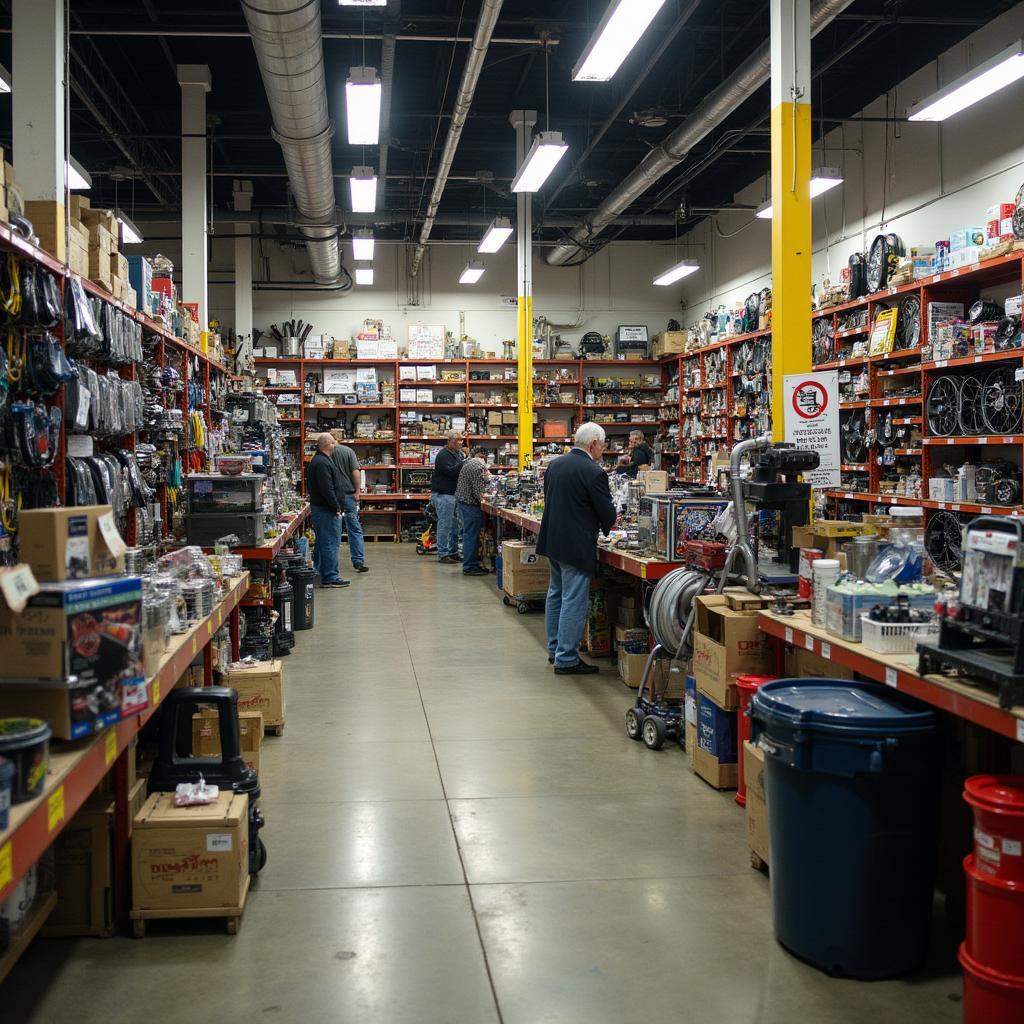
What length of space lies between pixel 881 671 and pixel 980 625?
493 millimetres

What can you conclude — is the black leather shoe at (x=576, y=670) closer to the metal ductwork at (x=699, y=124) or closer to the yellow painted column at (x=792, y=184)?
the yellow painted column at (x=792, y=184)

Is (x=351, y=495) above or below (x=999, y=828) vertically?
above

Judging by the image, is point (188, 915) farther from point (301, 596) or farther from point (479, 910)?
point (301, 596)

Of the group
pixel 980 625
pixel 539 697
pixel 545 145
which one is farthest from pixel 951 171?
pixel 980 625

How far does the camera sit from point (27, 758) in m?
2.05

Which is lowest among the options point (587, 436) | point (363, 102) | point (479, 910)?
point (479, 910)

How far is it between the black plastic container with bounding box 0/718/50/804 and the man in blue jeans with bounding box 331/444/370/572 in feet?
31.8

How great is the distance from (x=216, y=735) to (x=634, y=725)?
2.09m

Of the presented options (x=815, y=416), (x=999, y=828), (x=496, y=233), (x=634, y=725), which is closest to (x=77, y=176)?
(x=496, y=233)

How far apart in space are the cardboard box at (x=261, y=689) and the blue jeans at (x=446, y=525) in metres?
8.06

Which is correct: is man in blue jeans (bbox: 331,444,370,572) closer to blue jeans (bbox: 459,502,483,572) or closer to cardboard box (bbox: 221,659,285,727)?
blue jeans (bbox: 459,502,483,572)

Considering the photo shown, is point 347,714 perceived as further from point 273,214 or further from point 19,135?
point 273,214

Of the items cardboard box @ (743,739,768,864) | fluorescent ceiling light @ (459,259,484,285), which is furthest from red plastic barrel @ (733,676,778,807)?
fluorescent ceiling light @ (459,259,484,285)

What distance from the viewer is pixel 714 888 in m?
3.51
